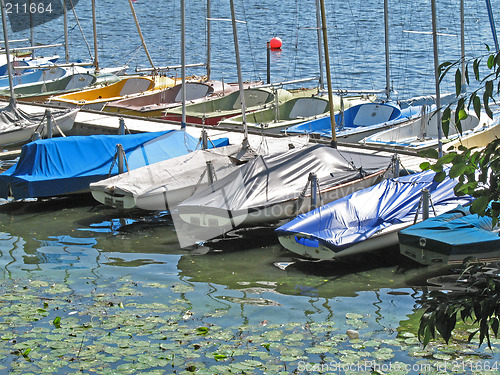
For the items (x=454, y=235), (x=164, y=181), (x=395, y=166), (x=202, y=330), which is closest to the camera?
(x=202, y=330)

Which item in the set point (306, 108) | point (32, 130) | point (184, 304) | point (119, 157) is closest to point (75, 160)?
point (119, 157)

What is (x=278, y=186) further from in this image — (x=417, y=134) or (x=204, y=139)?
(x=417, y=134)

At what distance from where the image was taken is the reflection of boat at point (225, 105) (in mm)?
23891

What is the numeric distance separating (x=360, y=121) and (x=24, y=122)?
10.5 m

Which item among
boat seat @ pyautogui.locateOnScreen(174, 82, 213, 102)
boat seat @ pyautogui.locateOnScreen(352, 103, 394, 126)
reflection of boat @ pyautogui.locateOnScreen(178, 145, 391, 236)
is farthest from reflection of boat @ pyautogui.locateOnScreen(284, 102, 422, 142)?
boat seat @ pyautogui.locateOnScreen(174, 82, 213, 102)

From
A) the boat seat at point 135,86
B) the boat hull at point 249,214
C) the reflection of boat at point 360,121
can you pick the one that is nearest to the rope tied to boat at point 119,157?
the boat hull at point 249,214

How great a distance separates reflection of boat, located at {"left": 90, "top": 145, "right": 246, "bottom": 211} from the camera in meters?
15.3

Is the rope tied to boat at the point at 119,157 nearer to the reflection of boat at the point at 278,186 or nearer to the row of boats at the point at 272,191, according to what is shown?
the row of boats at the point at 272,191

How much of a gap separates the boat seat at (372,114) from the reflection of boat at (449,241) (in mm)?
10826

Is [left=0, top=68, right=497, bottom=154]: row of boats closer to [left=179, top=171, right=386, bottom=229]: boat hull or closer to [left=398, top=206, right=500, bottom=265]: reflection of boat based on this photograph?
[left=179, top=171, right=386, bottom=229]: boat hull

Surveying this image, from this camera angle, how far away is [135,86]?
2936 cm

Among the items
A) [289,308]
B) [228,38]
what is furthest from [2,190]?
[228,38]

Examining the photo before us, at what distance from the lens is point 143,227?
50.9 ft

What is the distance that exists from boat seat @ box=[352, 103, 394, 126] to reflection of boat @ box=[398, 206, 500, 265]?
10826mm
